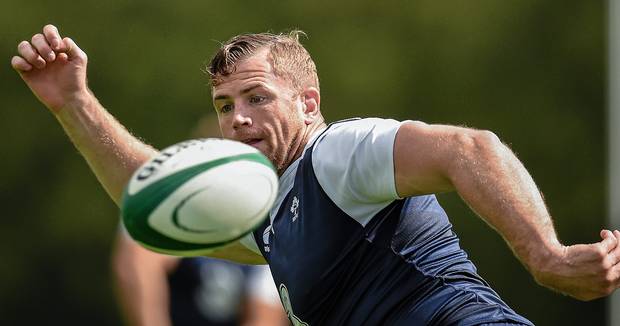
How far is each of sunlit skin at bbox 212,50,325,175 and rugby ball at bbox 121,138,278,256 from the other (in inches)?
32.0

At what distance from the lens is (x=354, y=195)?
13.4 feet

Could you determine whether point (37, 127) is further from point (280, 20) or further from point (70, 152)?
point (280, 20)

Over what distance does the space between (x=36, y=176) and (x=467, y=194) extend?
595 cm

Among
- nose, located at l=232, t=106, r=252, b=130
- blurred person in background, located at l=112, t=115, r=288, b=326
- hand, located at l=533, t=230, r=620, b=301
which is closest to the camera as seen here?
hand, located at l=533, t=230, r=620, b=301

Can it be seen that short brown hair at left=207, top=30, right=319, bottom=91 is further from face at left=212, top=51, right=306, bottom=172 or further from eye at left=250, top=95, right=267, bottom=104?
eye at left=250, top=95, right=267, bottom=104

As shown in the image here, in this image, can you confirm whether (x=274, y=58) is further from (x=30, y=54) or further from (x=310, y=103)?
(x=30, y=54)

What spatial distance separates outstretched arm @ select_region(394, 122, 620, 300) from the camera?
3.40 metres

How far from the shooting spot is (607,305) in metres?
9.02

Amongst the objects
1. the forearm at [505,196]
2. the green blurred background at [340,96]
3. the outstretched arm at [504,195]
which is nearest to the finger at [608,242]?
the outstretched arm at [504,195]

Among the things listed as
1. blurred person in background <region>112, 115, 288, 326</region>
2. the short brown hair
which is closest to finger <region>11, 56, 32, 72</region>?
the short brown hair

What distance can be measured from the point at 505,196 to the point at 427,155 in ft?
0.99

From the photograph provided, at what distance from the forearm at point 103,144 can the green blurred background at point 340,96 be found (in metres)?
3.75

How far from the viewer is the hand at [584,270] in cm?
338

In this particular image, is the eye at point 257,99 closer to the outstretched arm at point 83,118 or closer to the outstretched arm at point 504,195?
the outstretched arm at point 83,118
